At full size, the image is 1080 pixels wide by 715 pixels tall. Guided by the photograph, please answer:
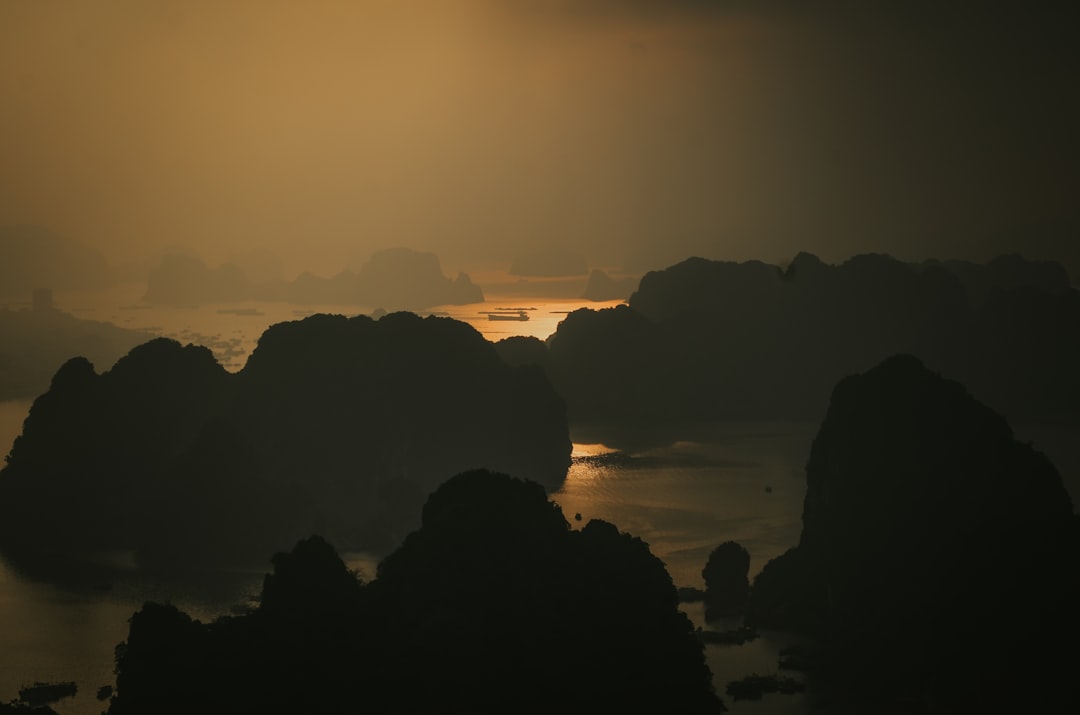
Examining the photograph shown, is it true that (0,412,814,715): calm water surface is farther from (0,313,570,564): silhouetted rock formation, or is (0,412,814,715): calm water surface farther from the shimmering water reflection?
(0,313,570,564): silhouetted rock formation

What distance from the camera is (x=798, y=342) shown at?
94188 mm

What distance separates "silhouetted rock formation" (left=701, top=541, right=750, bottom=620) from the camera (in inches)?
1654

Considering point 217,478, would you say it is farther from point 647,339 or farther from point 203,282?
point 203,282

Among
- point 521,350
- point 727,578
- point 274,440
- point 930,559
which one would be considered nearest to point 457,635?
point 930,559

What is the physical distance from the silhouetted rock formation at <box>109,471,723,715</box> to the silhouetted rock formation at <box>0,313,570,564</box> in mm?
16022

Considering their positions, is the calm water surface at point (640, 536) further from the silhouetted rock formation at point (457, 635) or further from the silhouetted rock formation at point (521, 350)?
the silhouetted rock formation at point (521, 350)

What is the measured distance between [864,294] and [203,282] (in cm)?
7654

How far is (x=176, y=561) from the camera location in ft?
157

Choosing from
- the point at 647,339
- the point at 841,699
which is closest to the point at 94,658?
the point at 841,699

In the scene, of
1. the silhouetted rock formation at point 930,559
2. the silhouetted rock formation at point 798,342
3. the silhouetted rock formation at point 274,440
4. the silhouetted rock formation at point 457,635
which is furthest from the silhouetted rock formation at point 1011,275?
the silhouetted rock formation at point 457,635

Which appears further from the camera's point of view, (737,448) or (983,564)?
(737,448)

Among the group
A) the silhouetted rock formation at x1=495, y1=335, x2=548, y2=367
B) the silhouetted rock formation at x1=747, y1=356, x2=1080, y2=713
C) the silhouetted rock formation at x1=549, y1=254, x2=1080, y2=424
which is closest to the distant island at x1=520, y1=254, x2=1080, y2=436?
the silhouetted rock formation at x1=549, y1=254, x2=1080, y2=424

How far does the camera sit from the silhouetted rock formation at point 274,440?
162ft

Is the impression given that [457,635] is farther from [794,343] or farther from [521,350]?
[794,343]
